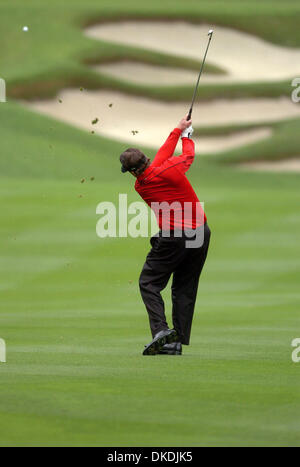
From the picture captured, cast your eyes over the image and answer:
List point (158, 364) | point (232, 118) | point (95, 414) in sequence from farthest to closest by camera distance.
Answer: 1. point (232, 118)
2. point (158, 364)
3. point (95, 414)

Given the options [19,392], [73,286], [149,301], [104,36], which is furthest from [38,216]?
[104,36]

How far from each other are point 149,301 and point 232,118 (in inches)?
1326

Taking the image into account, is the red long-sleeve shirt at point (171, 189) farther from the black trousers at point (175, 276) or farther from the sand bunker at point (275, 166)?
the sand bunker at point (275, 166)

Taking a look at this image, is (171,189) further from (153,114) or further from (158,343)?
(153,114)

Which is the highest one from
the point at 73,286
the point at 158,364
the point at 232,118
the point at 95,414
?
the point at 232,118

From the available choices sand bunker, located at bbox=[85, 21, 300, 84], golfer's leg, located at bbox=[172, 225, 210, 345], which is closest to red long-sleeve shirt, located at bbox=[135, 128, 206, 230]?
golfer's leg, located at bbox=[172, 225, 210, 345]

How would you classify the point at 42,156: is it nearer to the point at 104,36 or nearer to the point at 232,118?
the point at 232,118

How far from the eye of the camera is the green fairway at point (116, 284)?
7.18m

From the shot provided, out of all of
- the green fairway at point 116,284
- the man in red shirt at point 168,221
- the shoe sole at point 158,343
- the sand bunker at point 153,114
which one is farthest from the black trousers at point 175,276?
the sand bunker at point 153,114

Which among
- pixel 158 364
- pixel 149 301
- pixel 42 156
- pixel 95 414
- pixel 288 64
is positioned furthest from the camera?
pixel 288 64

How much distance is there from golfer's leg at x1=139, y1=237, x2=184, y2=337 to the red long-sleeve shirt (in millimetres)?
175

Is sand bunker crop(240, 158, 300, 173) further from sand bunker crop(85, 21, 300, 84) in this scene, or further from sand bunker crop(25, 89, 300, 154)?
sand bunker crop(85, 21, 300, 84)

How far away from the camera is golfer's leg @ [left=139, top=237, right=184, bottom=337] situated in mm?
10055

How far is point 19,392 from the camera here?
805cm
